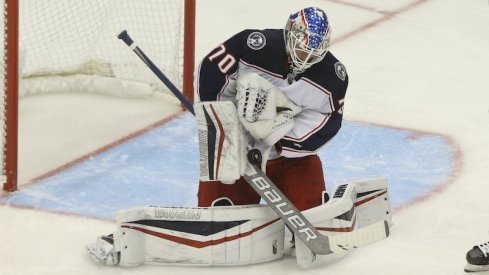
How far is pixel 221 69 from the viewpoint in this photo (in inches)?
161

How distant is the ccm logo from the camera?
13.1 ft

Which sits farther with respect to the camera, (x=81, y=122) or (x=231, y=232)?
(x=81, y=122)

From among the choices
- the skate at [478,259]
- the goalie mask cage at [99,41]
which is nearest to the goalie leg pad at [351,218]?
the skate at [478,259]

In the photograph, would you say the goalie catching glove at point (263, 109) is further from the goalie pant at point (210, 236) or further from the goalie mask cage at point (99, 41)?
the goalie mask cage at point (99, 41)

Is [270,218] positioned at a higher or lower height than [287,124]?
lower

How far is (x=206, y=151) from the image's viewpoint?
161 inches

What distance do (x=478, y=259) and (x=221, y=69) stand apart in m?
0.91

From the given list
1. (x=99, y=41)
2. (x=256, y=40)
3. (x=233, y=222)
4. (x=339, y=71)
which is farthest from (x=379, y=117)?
(x=233, y=222)

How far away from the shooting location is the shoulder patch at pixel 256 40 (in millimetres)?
4059

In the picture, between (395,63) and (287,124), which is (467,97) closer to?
(395,63)

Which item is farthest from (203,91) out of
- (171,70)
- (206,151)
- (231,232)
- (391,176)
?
(171,70)

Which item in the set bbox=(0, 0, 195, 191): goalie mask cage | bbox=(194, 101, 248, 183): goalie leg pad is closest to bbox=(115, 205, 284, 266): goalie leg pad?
bbox=(194, 101, 248, 183): goalie leg pad

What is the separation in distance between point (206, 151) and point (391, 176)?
93 centimetres

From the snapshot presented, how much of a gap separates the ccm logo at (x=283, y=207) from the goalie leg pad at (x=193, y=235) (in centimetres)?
4
